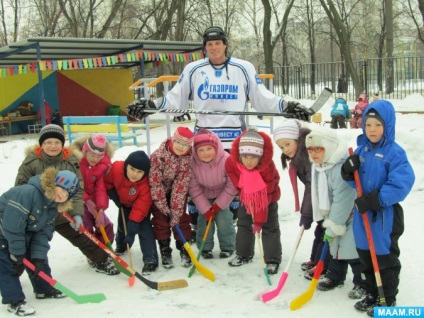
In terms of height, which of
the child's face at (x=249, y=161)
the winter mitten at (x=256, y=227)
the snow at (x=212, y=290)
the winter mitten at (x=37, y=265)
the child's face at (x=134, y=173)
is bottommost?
the snow at (x=212, y=290)

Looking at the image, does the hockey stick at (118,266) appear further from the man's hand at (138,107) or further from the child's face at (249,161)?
the child's face at (249,161)

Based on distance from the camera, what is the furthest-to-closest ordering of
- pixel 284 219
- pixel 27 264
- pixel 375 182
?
pixel 284 219, pixel 27 264, pixel 375 182

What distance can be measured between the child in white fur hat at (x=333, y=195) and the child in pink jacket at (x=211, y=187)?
0.89 m

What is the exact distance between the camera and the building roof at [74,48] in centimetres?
1134

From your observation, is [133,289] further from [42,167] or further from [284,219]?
[284,219]

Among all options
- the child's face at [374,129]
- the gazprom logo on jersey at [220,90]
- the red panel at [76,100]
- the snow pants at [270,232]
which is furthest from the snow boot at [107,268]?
the red panel at [76,100]

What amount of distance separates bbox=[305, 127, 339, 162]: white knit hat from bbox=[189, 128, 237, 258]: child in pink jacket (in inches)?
36.6

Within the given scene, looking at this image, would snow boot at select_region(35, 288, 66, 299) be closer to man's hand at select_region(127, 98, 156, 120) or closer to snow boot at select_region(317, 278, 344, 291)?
man's hand at select_region(127, 98, 156, 120)

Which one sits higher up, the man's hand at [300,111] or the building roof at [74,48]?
the building roof at [74,48]

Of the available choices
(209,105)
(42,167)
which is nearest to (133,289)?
(42,167)

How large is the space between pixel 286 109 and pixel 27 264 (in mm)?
2341

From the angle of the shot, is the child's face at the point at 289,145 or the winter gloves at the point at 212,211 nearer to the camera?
the child's face at the point at 289,145

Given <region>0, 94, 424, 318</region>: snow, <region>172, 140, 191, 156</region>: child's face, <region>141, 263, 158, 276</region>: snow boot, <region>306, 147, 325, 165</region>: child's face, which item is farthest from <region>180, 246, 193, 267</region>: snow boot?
<region>306, 147, 325, 165</region>: child's face

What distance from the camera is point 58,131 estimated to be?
3691 millimetres
